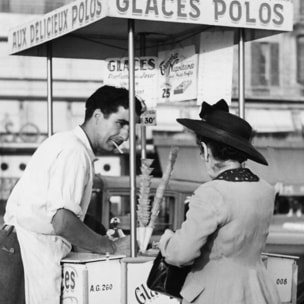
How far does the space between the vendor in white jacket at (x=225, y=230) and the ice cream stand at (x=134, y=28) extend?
1.14 m

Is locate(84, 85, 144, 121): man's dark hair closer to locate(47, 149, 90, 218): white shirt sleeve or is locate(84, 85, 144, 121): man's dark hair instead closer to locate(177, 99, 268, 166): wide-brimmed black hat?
locate(47, 149, 90, 218): white shirt sleeve

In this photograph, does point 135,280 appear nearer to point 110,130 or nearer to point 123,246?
point 123,246

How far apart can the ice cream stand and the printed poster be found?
5 centimetres

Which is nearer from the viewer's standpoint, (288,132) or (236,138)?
(236,138)

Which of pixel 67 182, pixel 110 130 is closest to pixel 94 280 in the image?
pixel 67 182

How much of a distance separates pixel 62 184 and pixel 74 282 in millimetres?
514

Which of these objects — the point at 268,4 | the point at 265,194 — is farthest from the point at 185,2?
the point at 265,194

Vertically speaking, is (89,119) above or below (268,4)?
below

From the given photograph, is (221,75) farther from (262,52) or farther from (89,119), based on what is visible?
(262,52)

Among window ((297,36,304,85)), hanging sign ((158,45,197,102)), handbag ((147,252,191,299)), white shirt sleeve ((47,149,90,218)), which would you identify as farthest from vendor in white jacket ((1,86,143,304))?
window ((297,36,304,85))

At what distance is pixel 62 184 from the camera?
17.8 feet

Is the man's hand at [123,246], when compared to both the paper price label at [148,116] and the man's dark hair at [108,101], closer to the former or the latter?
the man's dark hair at [108,101]

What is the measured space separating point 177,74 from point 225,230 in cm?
276

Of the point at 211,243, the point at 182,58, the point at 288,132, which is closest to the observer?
the point at 211,243
